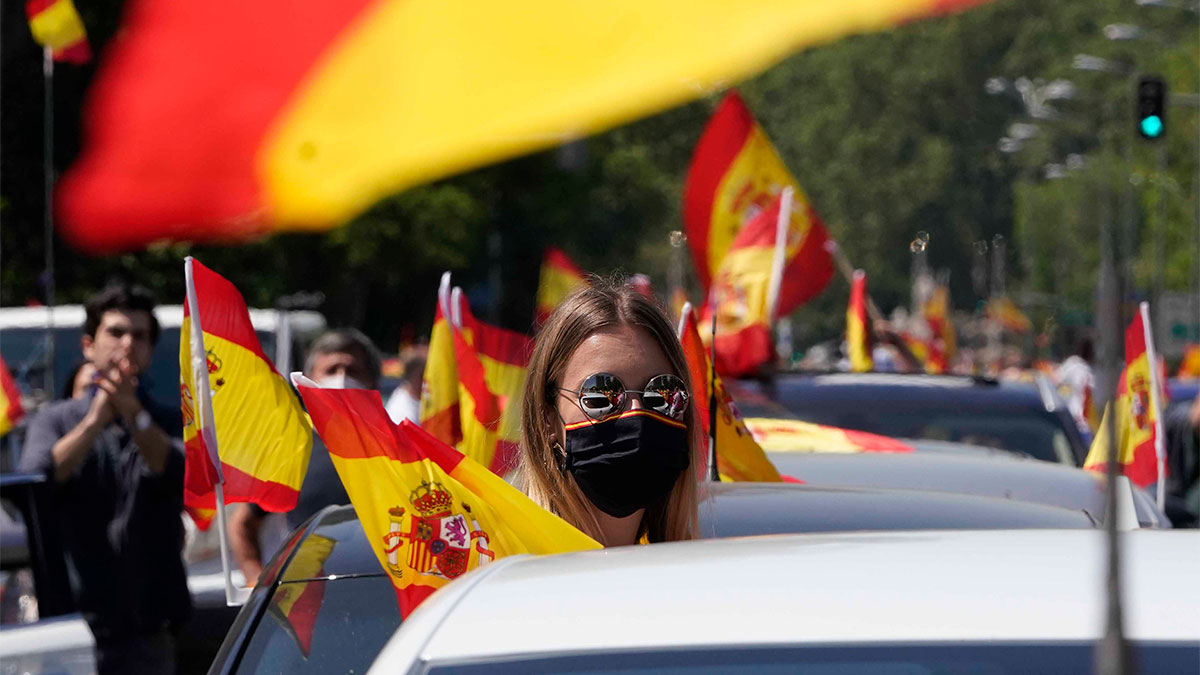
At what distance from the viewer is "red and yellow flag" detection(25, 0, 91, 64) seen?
21.0 feet

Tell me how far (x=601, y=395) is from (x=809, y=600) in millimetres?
1402

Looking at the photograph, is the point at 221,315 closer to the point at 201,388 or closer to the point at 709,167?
the point at 201,388

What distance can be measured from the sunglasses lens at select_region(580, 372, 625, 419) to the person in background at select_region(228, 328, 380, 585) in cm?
148

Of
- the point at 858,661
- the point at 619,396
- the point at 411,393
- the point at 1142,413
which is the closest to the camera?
the point at 858,661

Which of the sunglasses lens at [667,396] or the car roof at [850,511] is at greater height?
the sunglasses lens at [667,396]

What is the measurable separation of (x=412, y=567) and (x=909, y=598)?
1.35 meters

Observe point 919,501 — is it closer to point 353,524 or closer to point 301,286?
point 353,524

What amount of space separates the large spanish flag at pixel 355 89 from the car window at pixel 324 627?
113cm

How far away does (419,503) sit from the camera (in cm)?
311

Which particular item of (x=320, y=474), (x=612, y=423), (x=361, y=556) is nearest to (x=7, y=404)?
(x=320, y=474)

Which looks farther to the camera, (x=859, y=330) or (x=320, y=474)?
(x=859, y=330)

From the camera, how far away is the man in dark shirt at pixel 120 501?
5613mm

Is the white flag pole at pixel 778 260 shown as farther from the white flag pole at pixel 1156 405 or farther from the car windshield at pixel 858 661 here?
the car windshield at pixel 858 661

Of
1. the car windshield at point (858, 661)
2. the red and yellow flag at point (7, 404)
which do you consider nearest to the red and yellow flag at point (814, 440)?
the red and yellow flag at point (7, 404)
